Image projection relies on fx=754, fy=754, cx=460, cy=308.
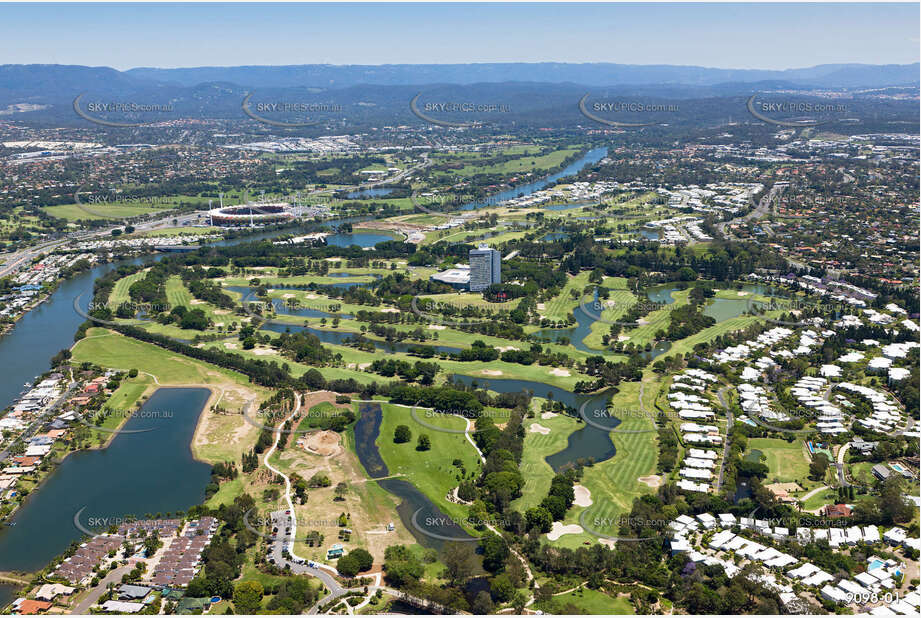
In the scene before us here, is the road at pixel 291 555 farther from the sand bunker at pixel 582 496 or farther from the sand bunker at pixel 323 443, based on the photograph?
the sand bunker at pixel 582 496

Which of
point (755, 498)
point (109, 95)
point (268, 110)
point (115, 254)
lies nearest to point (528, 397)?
point (755, 498)

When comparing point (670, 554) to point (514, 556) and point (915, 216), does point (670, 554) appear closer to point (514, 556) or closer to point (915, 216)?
point (514, 556)

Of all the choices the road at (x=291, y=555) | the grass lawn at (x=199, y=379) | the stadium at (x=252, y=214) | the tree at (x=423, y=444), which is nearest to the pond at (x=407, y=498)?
the tree at (x=423, y=444)

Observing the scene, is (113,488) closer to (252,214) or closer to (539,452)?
(539,452)

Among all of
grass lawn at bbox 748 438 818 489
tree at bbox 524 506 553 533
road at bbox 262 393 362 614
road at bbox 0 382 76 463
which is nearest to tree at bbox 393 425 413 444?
Answer: road at bbox 262 393 362 614

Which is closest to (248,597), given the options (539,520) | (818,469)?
(539,520)

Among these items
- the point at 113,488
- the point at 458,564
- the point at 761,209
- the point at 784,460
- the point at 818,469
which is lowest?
the point at 113,488
